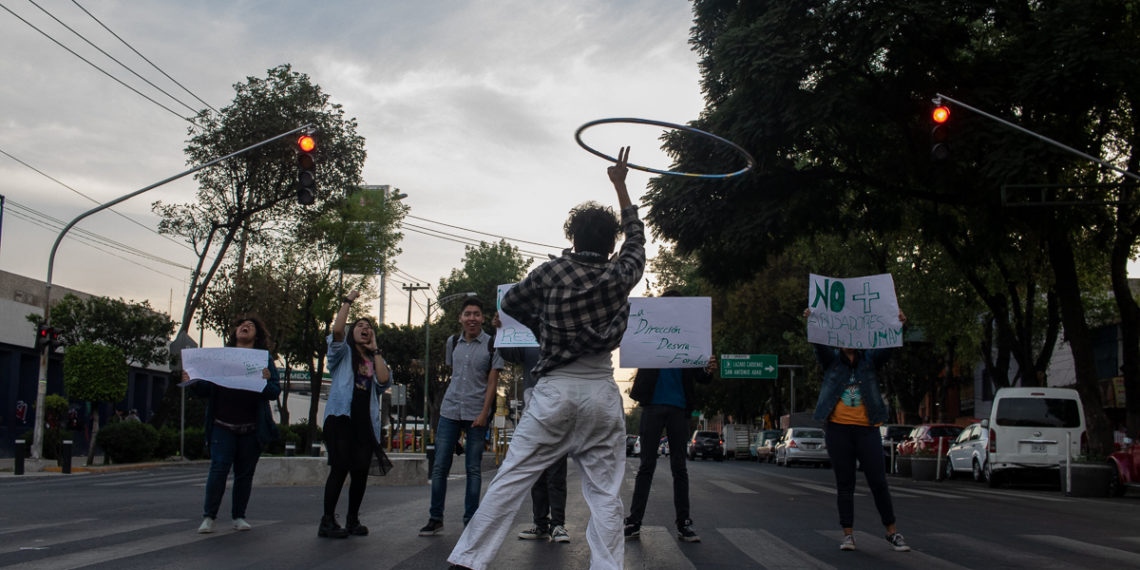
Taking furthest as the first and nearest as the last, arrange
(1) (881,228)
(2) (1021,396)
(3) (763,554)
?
(1) (881,228)
(2) (1021,396)
(3) (763,554)

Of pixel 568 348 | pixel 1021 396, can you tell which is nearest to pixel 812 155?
pixel 1021 396

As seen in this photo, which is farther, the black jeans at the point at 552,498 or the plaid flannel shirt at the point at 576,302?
the black jeans at the point at 552,498

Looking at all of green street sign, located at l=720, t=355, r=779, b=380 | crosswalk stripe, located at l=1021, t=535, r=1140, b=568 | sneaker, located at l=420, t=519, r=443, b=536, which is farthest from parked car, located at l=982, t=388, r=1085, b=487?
green street sign, located at l=720, t=355, r=779, b=380

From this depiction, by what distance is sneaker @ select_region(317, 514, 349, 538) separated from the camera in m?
7.83

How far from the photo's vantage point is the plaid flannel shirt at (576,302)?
4.73 metres

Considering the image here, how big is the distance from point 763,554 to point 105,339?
32.1 metres

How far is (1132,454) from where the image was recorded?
19.0 m

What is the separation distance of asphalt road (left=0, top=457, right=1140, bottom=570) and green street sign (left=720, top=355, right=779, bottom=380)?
32505mm

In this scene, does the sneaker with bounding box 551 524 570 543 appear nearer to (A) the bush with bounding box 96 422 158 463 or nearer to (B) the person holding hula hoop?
(B) the person holding hula hoop

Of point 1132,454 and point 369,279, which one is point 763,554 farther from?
point 369,279

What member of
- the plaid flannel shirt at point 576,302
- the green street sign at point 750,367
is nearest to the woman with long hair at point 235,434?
the plaid flannel shirt at point 576,302

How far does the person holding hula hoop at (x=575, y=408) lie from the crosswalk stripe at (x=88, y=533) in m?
4.26

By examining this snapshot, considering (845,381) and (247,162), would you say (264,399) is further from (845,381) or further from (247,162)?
(247,162)

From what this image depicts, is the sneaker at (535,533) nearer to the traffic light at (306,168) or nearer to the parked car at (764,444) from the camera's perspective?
the traffic light at (306,168)
